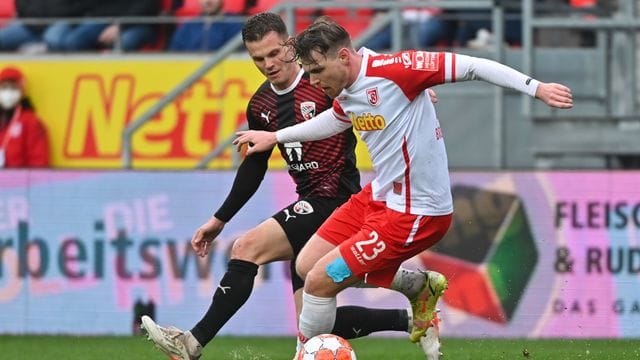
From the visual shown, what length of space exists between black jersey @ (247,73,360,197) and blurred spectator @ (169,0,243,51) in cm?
538

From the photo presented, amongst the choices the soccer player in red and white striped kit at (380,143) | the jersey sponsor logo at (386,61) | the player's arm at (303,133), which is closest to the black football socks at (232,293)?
the soccer player in red and white striped kit at (380,143)

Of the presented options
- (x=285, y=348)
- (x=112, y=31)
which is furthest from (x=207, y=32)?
(x=285, y=348)

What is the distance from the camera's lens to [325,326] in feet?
26.6

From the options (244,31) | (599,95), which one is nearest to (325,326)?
(244,31)

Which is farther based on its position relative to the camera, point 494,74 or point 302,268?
point 302,268

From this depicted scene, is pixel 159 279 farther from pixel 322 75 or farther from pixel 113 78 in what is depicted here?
pixel 322 75

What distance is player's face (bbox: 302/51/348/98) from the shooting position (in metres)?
7.70

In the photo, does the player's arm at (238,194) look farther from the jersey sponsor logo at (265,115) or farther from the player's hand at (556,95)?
the player's hand at (556,95)

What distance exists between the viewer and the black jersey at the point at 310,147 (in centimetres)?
875

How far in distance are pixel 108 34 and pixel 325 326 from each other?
727 centimetres

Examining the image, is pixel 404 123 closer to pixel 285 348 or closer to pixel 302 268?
pixel 302 268

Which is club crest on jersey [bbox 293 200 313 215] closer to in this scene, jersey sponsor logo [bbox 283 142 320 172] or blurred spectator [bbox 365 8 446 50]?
jersey sponsor logo [bbox 283 142 320 172]

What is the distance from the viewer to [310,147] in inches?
344

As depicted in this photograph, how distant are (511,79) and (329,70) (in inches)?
37.5
